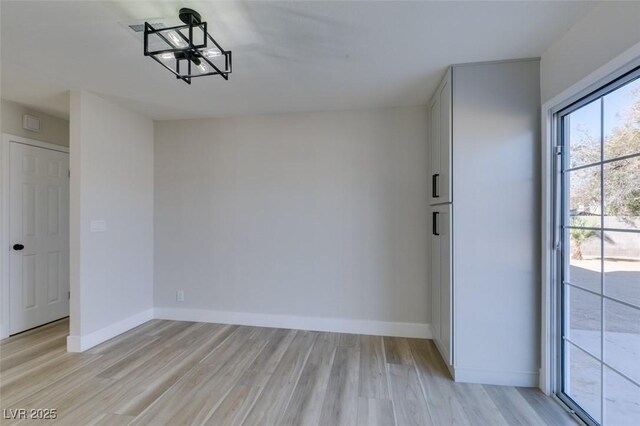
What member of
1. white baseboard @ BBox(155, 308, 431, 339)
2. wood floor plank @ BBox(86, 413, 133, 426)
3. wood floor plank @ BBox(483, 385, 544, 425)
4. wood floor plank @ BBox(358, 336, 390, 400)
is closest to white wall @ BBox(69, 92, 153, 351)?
white baseboard @ BBox(155, 308, 431, 339)

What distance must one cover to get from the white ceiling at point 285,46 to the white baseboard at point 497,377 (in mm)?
2348

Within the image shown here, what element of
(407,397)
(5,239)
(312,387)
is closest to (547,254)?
(407,397)

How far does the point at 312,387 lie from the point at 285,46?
2450mm

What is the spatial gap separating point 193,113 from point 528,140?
10.7 feet

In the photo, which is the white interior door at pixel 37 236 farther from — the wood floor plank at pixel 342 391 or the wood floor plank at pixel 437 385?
the wood floor plank at pixel 437 385

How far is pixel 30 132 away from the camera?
3.18m

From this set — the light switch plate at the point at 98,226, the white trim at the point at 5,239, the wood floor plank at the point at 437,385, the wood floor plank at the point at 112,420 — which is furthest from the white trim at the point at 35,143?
the wood floor plank at the point at 437,385

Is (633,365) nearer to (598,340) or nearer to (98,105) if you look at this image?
(598,340)

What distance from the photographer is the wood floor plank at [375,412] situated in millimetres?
1810

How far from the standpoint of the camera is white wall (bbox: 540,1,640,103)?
4.68ft

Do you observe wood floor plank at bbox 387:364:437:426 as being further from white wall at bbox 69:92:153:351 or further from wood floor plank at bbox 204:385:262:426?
white wall at bbox 69:92:153:351

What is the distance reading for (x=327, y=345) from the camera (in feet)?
9.43

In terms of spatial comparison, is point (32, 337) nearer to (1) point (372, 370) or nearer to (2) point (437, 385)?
(1) point (372, 370)

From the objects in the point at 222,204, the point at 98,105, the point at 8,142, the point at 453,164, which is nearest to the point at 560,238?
the point at 453,164
